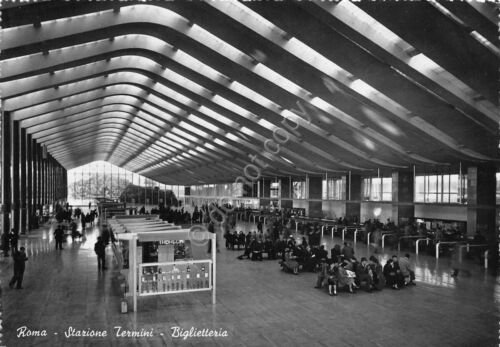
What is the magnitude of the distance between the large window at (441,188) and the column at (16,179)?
20.8 meters

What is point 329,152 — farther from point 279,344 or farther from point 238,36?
point 279,344

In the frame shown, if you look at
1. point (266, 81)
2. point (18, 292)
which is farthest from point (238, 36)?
point (18, 292)

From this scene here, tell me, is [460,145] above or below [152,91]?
below

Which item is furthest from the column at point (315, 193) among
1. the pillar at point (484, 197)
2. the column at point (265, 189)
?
the pillar at point (484, 197)

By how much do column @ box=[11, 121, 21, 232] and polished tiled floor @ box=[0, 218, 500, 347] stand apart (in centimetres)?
803

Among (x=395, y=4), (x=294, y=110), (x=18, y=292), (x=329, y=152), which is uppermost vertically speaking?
(x=395, y=4)

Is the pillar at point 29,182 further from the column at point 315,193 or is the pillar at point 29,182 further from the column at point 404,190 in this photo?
the column at point 404,190

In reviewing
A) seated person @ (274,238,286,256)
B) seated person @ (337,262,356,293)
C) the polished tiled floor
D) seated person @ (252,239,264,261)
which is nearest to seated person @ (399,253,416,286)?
the polished tiled floor

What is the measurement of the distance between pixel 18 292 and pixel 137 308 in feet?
11.4

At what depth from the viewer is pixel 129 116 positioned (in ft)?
90.8

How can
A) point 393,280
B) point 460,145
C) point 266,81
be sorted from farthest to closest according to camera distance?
point 460,145
point 266,81
point 393,280

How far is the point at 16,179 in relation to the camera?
19359mm

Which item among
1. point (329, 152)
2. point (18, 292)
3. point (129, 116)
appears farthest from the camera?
point (129, 116)

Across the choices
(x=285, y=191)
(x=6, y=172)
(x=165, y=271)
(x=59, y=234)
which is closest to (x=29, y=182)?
(x=6, y=172)
